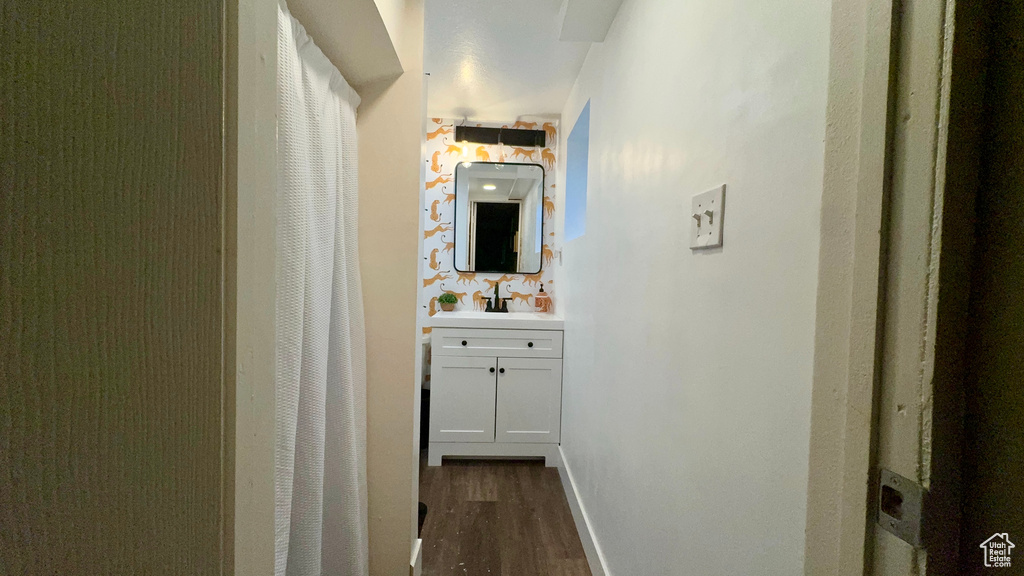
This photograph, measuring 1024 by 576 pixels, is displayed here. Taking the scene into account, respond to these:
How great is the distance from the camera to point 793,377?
1.71 feet

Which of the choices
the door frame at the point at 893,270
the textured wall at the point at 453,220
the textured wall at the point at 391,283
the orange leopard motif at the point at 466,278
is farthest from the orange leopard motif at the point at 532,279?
the door frame at the point at 893,270

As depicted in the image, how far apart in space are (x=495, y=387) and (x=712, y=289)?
5.70ft

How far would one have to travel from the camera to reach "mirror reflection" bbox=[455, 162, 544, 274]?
2674mm

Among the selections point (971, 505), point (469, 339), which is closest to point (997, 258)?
point (971, 505)

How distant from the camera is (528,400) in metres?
2.28

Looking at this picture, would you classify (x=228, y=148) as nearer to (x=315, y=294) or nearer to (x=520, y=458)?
(x=315, y=294)

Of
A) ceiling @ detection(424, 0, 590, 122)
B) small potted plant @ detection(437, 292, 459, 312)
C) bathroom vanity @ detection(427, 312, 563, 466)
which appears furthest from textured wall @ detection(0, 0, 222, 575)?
small potted plant @ detection(437, 292, 459, 312)

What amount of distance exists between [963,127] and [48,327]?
2.68 ft

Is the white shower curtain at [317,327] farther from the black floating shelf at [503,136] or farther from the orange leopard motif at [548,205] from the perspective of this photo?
the orange leopard motif at [548,205]

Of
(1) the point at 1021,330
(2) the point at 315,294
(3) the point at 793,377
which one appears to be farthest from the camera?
(2) the point at 315,294

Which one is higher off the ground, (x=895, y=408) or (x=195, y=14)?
(x=195, y=14)

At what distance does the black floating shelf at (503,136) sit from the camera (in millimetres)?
2604

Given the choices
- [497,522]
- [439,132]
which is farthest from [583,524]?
[439,132]

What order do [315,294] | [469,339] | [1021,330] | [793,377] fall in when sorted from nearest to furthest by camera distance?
[1021,330], [793,377], [315,294], [469,339]
